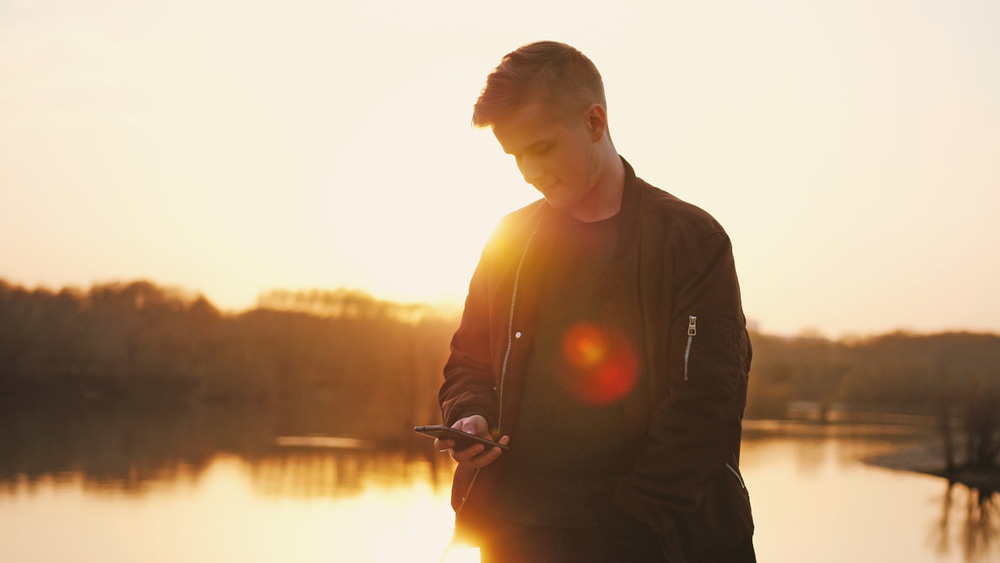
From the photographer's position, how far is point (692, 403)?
1.79 meters

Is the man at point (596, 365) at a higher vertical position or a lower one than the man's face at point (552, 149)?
lower

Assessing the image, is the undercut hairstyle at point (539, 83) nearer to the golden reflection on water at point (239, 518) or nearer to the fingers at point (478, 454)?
the fingers at point (478, 454)

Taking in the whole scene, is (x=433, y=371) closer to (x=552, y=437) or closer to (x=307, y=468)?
(x=307, y=468)

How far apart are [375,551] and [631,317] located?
53.5 feet

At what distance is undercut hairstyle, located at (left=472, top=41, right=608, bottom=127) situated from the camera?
1968 mm

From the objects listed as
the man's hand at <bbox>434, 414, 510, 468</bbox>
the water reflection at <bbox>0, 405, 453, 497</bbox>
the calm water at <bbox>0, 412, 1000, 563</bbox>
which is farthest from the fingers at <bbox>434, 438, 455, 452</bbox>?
the water reflection at <bbox>0, 405, 453, 497</bbox>

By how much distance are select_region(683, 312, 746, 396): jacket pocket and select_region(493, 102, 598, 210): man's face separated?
1.33 feet

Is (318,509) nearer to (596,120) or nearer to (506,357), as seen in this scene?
(506,357)

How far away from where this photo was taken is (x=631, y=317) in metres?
1.94

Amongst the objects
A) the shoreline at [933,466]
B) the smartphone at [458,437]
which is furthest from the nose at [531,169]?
the shoreline at [933,466]

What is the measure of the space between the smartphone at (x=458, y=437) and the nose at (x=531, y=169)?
58cm

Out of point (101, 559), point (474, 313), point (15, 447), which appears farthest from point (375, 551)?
point (15, 447)

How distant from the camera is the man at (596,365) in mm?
1826

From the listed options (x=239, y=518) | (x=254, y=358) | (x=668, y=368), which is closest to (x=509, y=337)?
(x=668, y=368)
